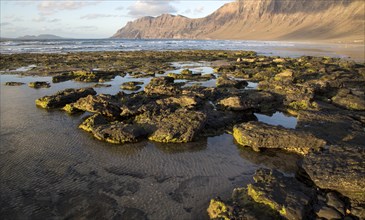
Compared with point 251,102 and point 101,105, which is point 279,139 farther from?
point 101,105

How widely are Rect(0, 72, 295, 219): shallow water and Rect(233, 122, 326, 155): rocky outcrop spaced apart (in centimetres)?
35

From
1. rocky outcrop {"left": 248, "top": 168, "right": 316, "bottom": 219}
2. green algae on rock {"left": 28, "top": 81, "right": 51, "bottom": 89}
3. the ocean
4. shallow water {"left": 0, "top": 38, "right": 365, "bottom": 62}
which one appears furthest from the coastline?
the ocean

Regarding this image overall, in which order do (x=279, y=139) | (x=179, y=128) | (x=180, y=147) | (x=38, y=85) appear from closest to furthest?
(x=279, y=139) → (x=180, y=147) → (x=179, y=128) → (x=38, y=85)

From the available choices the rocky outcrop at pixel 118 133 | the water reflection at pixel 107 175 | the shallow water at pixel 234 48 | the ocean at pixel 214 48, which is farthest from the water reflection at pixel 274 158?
the ocean at pixel 214 48

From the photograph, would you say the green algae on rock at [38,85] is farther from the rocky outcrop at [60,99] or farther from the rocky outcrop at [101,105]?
the rocky outcrop at [101,105]

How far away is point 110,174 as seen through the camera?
8383mm

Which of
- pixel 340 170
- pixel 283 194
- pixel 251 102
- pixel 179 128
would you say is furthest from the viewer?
pixel 251 102

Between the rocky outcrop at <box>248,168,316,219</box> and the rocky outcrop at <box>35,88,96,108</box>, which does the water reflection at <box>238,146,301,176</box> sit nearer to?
the rocky outcrop at <box>248,168,316,219</box>

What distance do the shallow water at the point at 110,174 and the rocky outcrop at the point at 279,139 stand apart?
0.35 m

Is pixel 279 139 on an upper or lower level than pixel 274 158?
upper

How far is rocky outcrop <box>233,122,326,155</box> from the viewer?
374 inches

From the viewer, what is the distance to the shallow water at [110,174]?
270 inches

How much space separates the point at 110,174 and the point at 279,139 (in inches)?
214

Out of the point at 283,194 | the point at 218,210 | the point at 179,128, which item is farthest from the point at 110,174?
the point at 283,194
